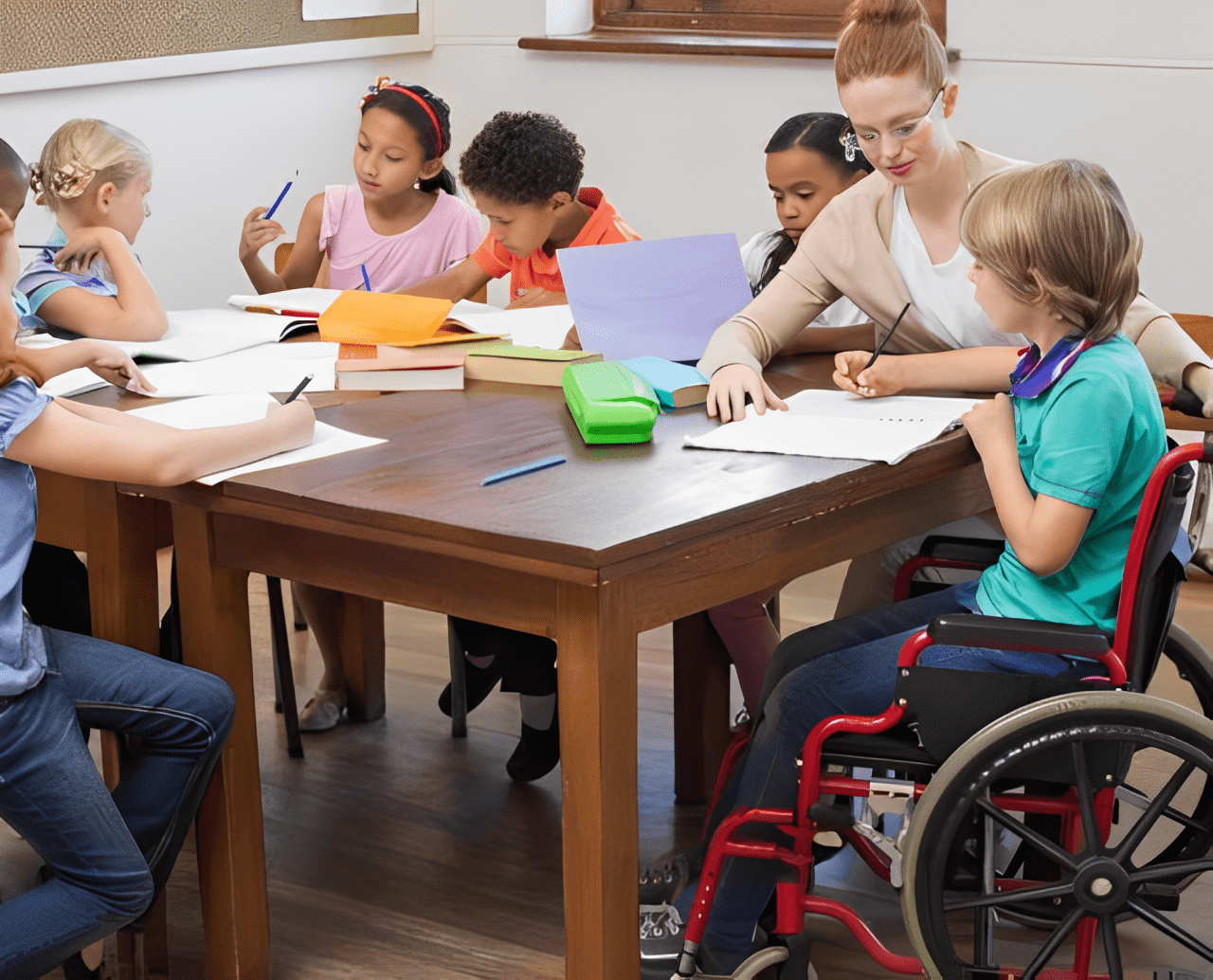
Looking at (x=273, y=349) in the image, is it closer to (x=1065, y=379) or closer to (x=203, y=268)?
(x=1065, y=379)

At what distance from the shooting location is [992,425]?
1580mm

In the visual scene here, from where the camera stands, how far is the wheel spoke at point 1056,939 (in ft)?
4.55

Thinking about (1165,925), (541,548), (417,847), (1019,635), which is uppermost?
(541,548)

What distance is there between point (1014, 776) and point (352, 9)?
3.23m

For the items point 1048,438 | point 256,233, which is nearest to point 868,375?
point 1048,438

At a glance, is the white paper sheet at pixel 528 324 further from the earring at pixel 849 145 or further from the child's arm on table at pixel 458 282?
the earring at pixel 849 145

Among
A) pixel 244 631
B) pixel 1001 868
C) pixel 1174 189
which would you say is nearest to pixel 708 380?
pixel 244 631

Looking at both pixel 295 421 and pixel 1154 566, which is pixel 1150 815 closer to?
pixel 1154 566

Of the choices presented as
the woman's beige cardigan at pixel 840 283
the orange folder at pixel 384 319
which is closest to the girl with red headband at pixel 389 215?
the orange folder at pixel 384 319

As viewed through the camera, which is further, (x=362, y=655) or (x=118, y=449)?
(x=362, y=655)

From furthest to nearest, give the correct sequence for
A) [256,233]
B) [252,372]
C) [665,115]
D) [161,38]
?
[665,115]
[161,38]
[256,233]
[252,372]

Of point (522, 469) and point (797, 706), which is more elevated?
point (522, 469)

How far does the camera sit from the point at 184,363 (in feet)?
6.75

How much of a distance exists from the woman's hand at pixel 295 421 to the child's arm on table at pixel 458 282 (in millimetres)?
1081
